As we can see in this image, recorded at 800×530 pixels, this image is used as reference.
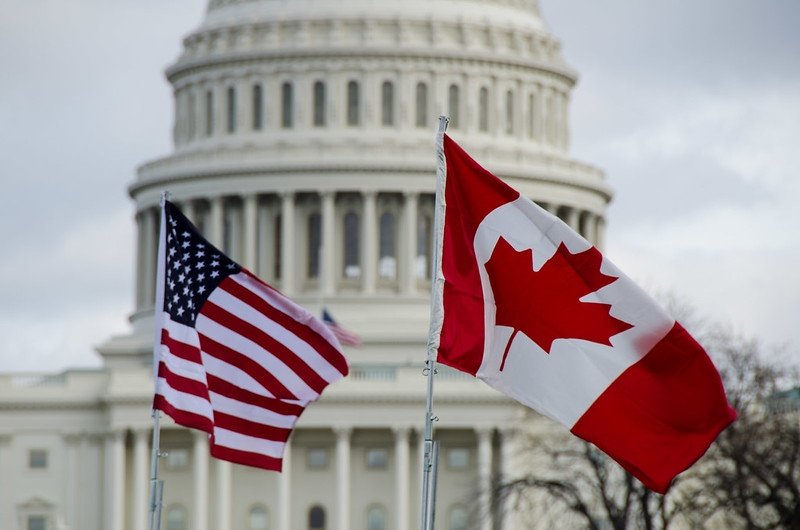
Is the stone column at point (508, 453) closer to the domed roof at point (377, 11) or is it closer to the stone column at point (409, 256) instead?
the stone column at point (409, 256)

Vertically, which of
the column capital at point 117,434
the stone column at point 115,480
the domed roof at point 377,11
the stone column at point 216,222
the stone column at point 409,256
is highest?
the domed roof at point 377,11

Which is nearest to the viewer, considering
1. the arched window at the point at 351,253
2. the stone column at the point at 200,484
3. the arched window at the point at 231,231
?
the stone column at the point at 200,484

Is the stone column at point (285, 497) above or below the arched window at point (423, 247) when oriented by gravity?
below

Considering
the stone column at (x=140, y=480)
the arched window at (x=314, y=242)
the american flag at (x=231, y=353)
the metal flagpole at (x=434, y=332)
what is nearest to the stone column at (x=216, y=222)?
the arched window at (x=314, y=242)

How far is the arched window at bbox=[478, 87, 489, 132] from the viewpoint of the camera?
147m

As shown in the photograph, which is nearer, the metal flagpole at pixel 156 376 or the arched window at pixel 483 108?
the metal flagpole at pixel 156 376

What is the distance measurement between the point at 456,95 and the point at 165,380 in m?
102

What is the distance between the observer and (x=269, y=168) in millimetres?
144000

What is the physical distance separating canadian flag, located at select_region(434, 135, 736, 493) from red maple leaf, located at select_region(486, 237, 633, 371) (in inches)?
0.5

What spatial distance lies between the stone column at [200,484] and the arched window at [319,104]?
69.2 ft

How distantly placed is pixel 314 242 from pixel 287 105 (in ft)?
23.8

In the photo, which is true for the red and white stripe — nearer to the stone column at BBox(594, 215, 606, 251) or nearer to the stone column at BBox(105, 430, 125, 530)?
the stone column at BBox(105, 430, 125, 530)

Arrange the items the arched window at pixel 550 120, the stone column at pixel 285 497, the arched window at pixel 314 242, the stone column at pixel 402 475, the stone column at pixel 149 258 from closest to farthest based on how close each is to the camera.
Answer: the stone column at pixel 402 475, the stone column at pixel 285 497, the arched window at pixel 314 242, the stone column at pixel 149 258, the arched window at pixel 550 120

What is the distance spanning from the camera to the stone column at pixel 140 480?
131 m
